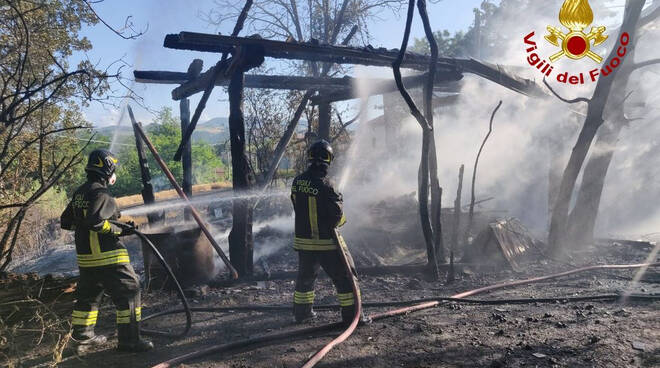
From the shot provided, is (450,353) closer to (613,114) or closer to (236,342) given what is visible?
(236,342)

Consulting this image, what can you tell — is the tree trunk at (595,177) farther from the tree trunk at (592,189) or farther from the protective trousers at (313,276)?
the protective trousers at (313,276)

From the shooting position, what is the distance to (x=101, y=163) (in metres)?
4.30

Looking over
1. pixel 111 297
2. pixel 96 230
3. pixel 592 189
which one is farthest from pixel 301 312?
pixel 592 189

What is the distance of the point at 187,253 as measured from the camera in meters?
6.39

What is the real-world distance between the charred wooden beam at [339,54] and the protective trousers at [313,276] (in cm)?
330

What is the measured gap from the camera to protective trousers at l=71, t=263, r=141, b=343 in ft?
13.6

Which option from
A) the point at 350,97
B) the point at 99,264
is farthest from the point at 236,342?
the point at 350,97

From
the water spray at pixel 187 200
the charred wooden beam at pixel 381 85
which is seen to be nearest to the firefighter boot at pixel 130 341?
the water spray at pixel 187 200

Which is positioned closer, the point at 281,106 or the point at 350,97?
the point at 350,97

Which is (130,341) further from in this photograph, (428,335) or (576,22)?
(576,22)

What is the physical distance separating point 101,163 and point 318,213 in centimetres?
239

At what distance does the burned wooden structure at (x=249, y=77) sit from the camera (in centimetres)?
611

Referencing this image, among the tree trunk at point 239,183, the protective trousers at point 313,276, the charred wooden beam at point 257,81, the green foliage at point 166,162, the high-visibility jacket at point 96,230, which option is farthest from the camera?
the green foliage at point 166,162

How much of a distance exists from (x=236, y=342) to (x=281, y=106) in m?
9.55
